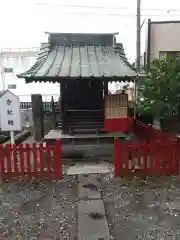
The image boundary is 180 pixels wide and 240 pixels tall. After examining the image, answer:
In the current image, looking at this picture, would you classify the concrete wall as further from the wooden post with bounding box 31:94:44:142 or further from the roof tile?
the wooden post with bounding box 31:94:44:142

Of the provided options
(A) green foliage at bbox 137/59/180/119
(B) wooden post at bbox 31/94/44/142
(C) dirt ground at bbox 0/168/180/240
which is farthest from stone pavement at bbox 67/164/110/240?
(B) wooden post at bbox 31/94/44/142

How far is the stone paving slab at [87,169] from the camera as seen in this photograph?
738 cm

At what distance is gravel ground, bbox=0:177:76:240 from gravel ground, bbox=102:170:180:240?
0.84 m

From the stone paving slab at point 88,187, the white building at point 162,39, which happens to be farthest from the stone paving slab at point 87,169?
the white building at point 162,39

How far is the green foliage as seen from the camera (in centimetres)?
775

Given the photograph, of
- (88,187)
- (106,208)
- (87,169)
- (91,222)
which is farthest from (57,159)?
(91,222)

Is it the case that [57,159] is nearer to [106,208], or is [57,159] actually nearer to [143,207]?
[106,208]

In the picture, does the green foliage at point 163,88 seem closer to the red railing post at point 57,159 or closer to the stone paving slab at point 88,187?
the stone paving slab at point 88,187

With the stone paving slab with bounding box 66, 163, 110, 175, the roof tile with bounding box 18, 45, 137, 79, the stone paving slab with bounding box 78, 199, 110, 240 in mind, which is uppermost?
the roof tile with bounding box 18, 45, 137, 79

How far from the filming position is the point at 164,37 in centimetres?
1530

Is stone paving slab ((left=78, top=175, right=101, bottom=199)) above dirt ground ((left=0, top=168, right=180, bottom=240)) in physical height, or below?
above

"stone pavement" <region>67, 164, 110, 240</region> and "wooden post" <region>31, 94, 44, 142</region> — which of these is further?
"wooden post" <region>31, 94, 44, 142</region>

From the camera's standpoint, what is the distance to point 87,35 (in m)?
9.88

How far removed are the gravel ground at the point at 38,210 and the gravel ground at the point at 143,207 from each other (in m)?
0.84
